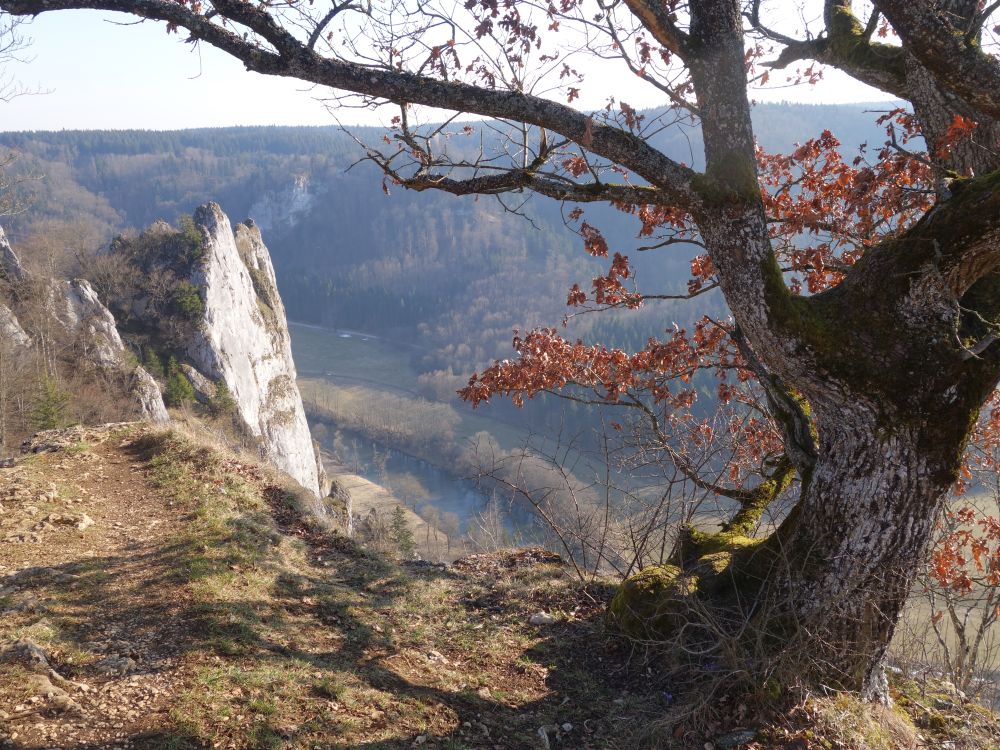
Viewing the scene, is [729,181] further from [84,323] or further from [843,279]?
[84,323]

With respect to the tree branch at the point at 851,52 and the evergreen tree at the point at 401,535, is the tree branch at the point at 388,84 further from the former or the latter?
the evergreen tree at the point at 401,535

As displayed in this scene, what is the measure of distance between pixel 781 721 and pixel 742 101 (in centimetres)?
393

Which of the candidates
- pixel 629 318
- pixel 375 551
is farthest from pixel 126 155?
pixel 375 551

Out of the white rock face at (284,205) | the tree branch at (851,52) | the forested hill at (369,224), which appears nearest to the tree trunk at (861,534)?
the tree branch at (851,52)

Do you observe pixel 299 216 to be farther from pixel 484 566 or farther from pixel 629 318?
pixel 484 566

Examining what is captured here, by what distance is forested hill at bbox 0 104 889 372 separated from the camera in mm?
106812

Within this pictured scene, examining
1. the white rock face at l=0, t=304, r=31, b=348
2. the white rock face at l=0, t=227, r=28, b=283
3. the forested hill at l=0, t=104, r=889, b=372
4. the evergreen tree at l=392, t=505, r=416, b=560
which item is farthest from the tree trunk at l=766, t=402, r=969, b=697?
the forested hill at l=0, t=104, r=889, b=372

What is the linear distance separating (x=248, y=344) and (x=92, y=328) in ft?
28.7

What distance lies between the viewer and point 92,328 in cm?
3080

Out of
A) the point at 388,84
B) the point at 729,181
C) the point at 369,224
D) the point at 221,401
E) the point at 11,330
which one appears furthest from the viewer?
the point at 369,224

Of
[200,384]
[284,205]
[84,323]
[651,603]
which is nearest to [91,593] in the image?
[651,603]

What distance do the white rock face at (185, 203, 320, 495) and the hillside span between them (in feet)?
89.9

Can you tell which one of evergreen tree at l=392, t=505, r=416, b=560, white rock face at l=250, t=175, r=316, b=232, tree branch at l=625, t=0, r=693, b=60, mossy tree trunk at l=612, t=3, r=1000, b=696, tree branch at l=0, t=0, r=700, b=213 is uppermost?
white rock face at l=250, t=175, r=316, b=232

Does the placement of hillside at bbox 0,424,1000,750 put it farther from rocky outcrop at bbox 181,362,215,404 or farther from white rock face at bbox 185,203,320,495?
white rock face at bbox 185,203,320,495
